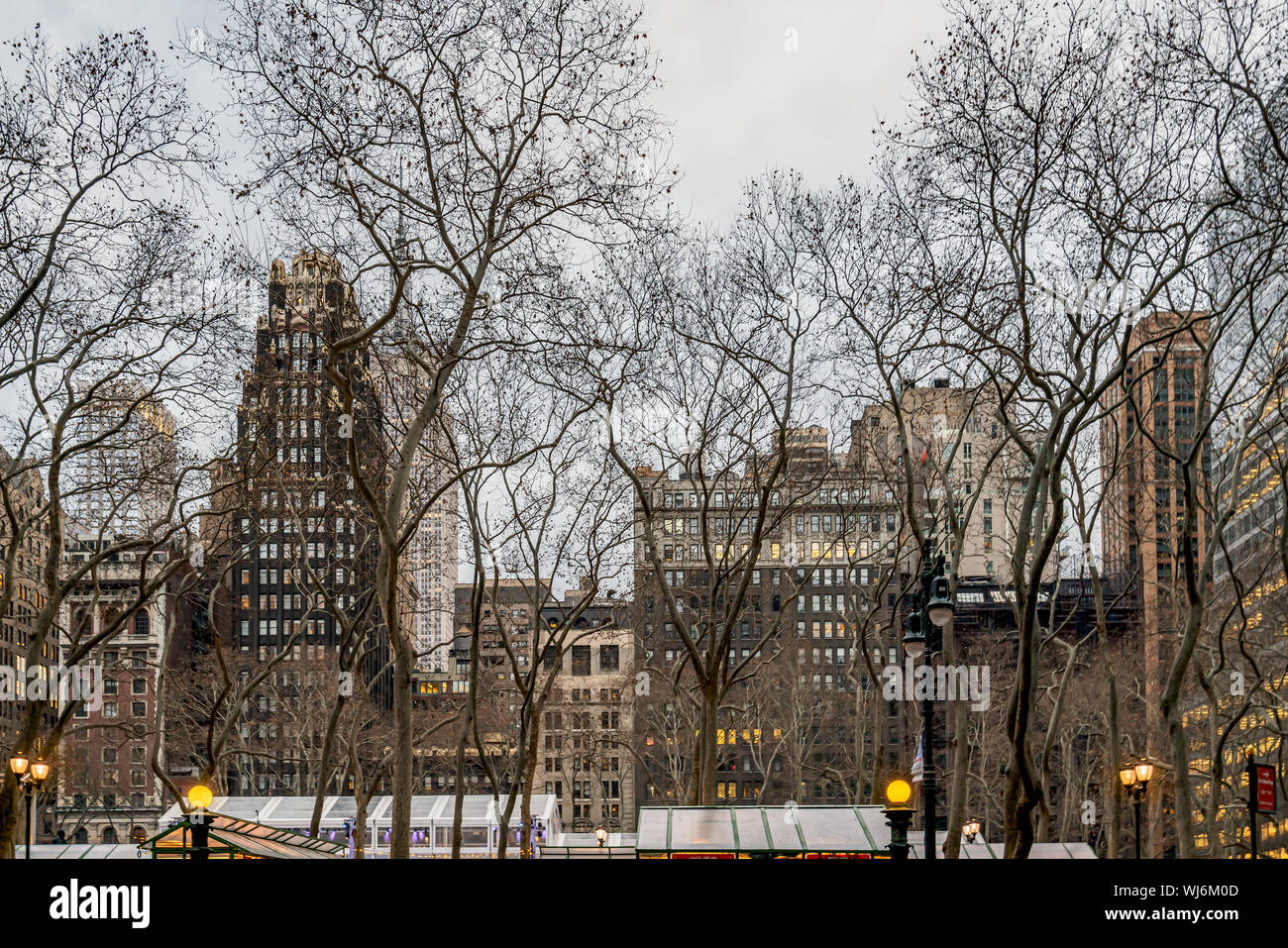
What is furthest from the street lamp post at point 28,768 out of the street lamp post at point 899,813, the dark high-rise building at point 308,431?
the street lamp post at point 899,813

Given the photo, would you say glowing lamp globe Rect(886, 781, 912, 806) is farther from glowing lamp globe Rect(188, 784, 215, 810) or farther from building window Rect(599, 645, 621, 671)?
building window Rect(599, 645, 621, 671)

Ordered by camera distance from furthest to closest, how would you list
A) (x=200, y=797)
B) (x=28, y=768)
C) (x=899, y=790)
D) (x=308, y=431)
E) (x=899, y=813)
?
(x=308, y=431)
(x=28, y=768)
(x=200, y=797)
(x=899, y=813)
(x=899, y=790)

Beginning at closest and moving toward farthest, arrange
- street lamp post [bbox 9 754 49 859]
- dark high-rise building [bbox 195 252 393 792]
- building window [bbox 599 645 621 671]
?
street lamp post [bbox 9 754 49 859] → dark high-rise building [bbox 195 252 393 792] → building window [bbox 599 645 621 671]

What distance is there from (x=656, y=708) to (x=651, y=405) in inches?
1538

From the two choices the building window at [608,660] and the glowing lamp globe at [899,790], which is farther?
the building window at [608,660]

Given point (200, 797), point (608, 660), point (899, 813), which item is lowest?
point (608, 660)

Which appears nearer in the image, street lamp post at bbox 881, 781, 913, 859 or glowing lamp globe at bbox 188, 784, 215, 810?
street lamp post at bbox 881, 781, 913, 859

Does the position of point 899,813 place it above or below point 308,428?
below

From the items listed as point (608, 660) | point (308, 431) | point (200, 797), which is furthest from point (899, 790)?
point (608, 660)

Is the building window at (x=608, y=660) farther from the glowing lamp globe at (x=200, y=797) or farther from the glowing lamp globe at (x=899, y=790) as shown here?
the glowing lamp globe at (x=899, y=790)

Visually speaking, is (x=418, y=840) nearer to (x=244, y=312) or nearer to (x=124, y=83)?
(x=244, y=312)

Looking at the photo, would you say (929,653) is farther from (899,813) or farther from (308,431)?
(308,431)

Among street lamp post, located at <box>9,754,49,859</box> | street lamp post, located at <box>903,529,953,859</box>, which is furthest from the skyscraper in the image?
street lamp post, located at <box>903,529,953,859</box>
